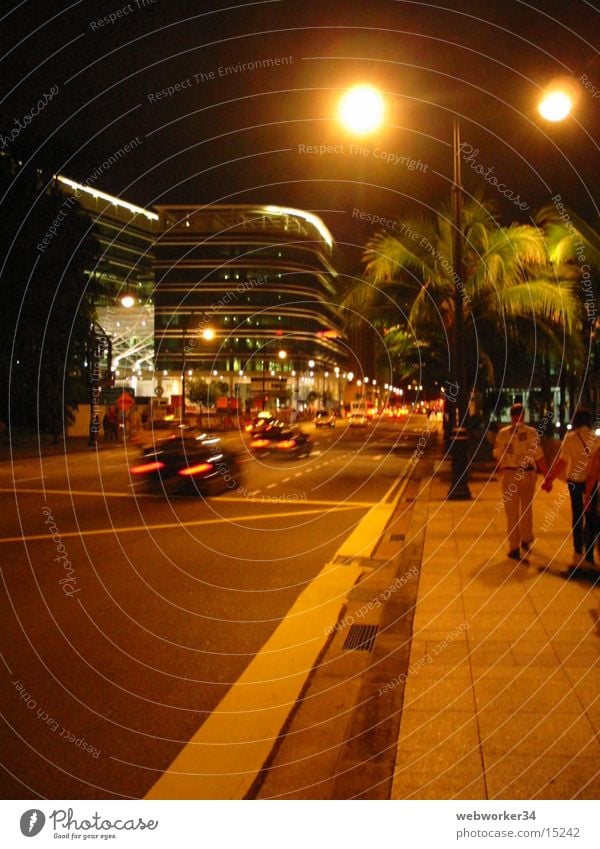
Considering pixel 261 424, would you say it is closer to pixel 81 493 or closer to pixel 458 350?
pixel 81 493

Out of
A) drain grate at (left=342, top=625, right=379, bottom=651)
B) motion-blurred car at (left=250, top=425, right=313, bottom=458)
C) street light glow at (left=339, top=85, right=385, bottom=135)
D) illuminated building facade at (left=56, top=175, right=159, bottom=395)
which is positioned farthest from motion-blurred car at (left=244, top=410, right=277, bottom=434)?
illuminated building facade at (left=56, top=175, right=159, bottom=395)

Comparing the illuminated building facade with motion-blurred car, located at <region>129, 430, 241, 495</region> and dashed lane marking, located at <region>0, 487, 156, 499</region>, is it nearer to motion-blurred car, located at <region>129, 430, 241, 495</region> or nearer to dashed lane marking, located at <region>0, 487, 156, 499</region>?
dashed lane marking, located at <region>0, 487, 156, 499</region>

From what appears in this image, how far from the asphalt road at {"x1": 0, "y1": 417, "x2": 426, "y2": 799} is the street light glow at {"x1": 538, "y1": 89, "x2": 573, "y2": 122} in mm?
6354

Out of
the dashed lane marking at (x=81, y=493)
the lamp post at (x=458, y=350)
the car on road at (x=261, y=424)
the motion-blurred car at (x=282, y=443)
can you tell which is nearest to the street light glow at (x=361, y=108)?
the lamp post at (x=458, y=350)

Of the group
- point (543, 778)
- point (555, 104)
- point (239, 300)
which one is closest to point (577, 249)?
point (555, 104)

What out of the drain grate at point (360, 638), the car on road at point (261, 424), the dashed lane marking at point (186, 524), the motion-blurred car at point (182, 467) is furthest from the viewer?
the car on road at point (261, 424)

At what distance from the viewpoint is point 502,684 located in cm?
580

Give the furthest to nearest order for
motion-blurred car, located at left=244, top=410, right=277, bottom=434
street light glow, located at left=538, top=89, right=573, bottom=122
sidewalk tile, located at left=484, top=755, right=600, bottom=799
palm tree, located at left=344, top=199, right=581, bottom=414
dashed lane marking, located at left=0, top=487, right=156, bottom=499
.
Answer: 1. motion-blurred car, located at left=244, top=410, right=277, bottom=434
2. palm tree, located at left=344, top=199, right=581, bottom=414
3. dashed lane marking, located at left=0, top=487, right=156, bottom=499
4. street light glow, located at left=538, top=89, right=573, bottom=122
5. sidewalk tile, located at left=484, top=755, right=600, bottom=799

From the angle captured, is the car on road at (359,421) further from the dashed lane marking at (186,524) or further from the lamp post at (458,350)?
the dashed lane marking at (186,524)

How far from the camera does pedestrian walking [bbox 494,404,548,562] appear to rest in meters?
10.3

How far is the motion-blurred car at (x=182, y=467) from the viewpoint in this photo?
1933 centimetres

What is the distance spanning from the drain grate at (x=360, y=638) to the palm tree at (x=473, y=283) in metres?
16.5
